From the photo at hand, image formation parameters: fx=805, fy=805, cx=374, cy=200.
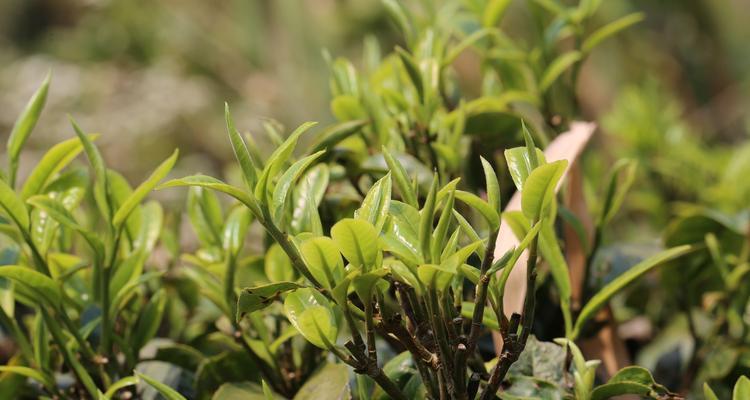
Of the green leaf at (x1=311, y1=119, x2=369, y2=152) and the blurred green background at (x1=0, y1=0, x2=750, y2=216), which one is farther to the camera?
the blurred green background at (x1=0, y1=0, x2=750, y2=216)

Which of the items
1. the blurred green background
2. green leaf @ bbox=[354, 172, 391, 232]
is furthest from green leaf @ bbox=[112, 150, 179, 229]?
the blurred green background

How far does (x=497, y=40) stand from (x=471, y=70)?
2.05m

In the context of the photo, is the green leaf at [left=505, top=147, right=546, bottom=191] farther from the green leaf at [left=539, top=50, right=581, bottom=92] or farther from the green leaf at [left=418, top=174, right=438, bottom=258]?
the green leaf at [left=539, top=50, right=581, bottom=92]

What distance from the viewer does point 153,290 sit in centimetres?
56

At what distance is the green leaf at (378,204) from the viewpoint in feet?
1.10

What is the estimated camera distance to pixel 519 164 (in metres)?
0.35

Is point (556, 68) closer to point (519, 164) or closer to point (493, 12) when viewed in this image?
Result: point (493, 12)

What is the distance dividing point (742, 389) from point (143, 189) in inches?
11.7

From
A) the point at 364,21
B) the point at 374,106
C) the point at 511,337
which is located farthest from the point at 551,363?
the point at 364,21

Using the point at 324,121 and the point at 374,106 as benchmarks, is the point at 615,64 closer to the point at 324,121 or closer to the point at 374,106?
the point at 324,121

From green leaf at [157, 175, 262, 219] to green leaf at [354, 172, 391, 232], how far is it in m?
0.04

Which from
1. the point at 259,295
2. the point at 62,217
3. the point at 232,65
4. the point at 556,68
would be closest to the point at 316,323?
the point at 259,295

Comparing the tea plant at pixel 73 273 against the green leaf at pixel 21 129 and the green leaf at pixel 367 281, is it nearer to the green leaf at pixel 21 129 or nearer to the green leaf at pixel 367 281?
the green leaf at pixel 21 129

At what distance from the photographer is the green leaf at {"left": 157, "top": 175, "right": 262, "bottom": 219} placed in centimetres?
31
